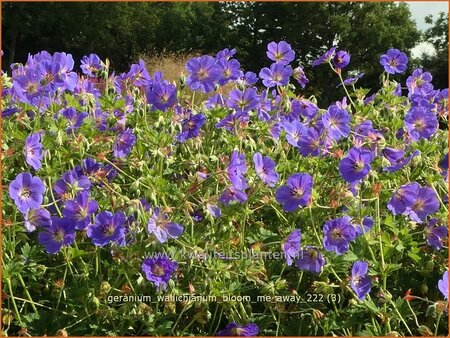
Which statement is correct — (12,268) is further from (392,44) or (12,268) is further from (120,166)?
(392,44)

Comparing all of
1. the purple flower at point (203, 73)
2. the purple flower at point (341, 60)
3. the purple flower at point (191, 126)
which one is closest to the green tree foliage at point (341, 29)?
the purple flower at point (341, 60)

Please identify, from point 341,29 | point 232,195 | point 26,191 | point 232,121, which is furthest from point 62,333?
point 341,29

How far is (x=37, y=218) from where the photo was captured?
5.24 ft

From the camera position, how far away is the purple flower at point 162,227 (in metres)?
1.50

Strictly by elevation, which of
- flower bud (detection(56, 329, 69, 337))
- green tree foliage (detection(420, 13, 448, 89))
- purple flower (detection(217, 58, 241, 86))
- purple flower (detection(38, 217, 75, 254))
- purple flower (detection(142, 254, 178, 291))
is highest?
green tree foliage (detection(420, 13, 448, 89))

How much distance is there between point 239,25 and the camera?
28.7m

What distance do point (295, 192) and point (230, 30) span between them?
92.1 ft

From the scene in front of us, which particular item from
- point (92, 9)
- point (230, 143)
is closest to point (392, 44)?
point (92, 9)

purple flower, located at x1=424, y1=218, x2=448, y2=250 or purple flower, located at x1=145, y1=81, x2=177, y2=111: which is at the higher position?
purple flower, located at x1=145, y1=81, x2=177, y2=111

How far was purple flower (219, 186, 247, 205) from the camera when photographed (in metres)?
1.63

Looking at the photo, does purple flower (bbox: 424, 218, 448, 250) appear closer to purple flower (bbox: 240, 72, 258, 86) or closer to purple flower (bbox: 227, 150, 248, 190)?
purple flower (bbox: 227, 150, 248, 190)

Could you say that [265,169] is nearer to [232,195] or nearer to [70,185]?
[232,195]

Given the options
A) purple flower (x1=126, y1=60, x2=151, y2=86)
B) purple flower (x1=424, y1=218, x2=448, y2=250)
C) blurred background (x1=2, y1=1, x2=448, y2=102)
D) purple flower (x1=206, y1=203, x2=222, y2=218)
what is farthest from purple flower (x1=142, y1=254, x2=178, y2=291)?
blurred background (x1=2, y1=1, x2=448, y2=102)

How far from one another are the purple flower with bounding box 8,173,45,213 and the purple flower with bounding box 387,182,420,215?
923mm
